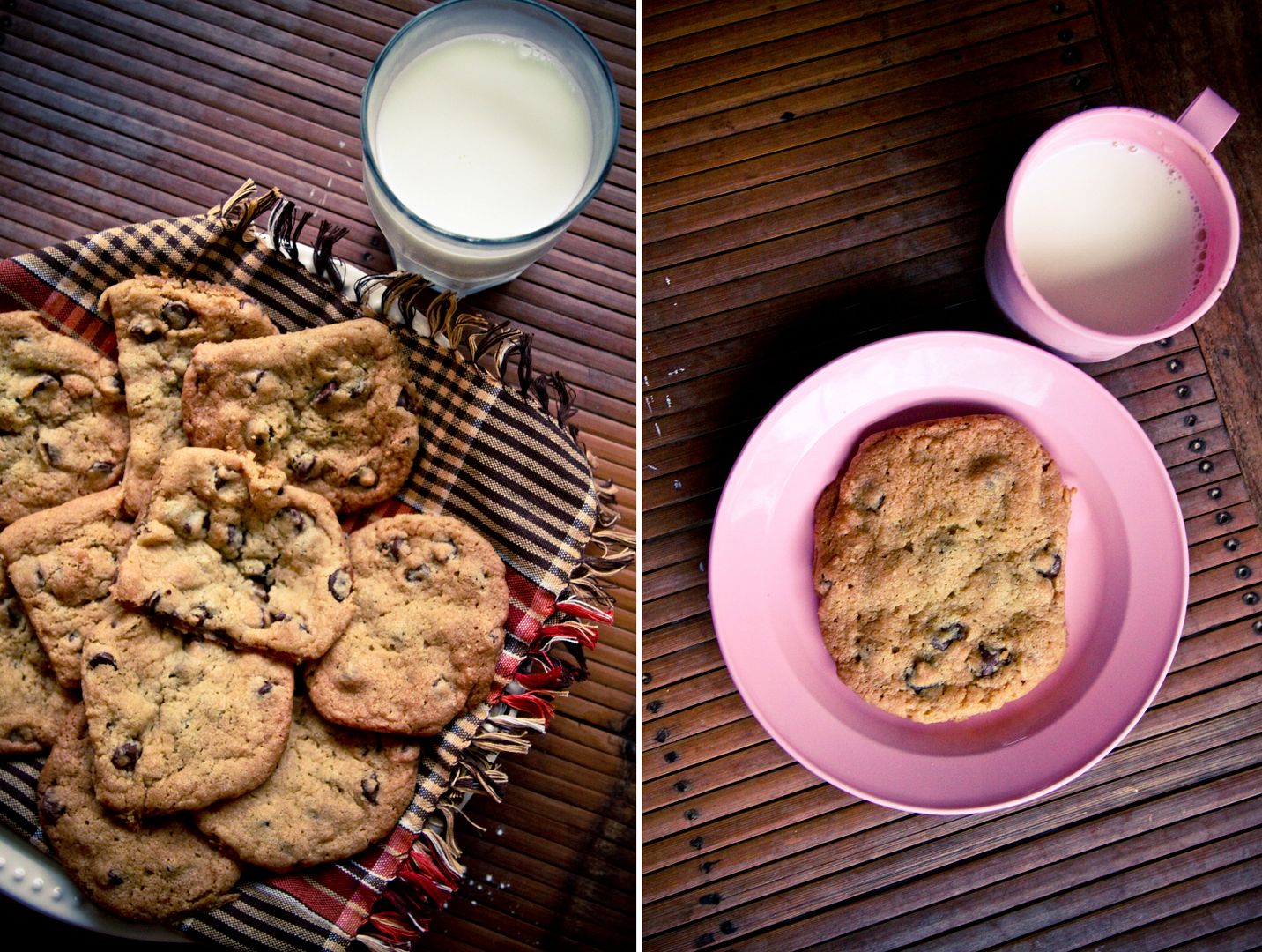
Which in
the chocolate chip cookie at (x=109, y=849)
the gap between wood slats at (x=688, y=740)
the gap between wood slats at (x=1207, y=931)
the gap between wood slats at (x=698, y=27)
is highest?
the gap between wood slats at (x=698, y=27)

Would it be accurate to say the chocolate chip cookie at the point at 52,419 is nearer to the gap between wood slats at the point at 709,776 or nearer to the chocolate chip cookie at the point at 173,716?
the chocolate chip cookie at the point at 173,716

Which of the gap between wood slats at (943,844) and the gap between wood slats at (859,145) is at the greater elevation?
the gap between wood slats at (859,145)

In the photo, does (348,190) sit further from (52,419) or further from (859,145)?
(859,145)

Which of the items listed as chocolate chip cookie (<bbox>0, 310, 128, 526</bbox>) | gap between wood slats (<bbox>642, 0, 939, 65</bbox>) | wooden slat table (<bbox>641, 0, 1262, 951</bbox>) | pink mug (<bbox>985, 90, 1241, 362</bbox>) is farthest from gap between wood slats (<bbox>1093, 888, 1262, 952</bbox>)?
chocolate chip cookie (<bbox>0, 310, 128, 526</bbox>)

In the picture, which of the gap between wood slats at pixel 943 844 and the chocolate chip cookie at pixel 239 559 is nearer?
the chocolate chip cookie at pixel 239 559

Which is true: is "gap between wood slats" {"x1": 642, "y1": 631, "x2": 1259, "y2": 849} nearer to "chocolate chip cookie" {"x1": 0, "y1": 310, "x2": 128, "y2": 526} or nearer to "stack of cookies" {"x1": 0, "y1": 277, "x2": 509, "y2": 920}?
"stack of cookies" {"x1": 0, "y1": 277, "x2": 509, "y2": 920}

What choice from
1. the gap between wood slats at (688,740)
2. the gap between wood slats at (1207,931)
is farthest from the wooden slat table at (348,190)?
the gap between wood slats at (1207,931)
